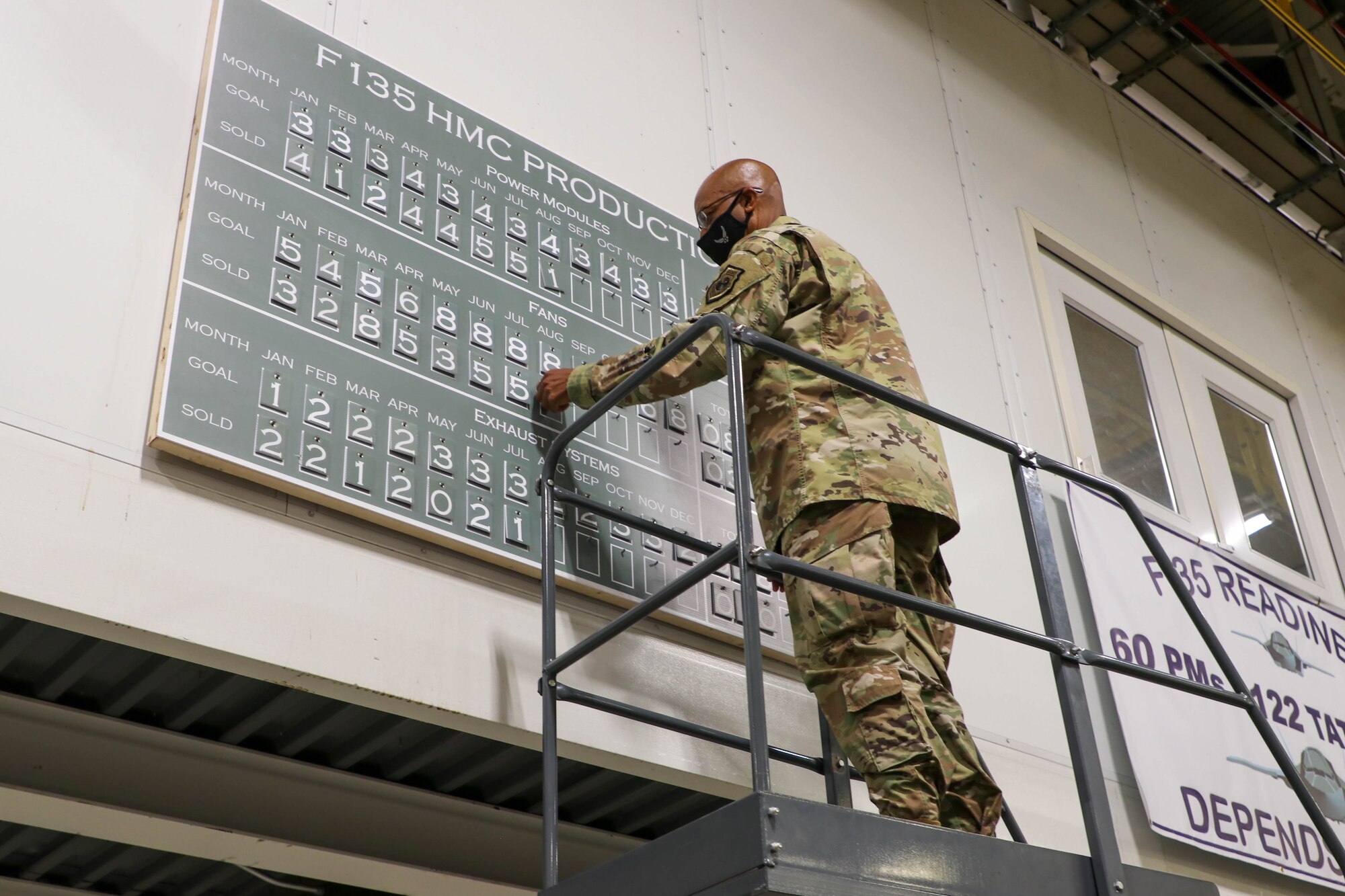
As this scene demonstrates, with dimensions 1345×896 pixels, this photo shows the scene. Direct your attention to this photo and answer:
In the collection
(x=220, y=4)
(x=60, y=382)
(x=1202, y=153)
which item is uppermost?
(x=1202, y=153)

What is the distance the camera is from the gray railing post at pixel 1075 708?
8.04 feet

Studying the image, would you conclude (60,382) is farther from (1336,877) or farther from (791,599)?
(1336,877)

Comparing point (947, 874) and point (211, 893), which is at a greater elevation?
point (211, 893)

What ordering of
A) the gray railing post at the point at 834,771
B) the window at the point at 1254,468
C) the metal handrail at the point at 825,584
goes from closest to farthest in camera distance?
the metal handrail at the point at 825,584 → the gray railing post at the point at 834,771 → the window at the point at 1254,468

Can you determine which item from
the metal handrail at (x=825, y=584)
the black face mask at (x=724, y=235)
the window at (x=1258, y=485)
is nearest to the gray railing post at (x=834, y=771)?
the metal handrail at (x=825, y=584)

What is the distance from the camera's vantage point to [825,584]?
7.98ft

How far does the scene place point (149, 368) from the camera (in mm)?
2648

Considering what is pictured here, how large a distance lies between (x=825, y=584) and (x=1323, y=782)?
11.6 feet

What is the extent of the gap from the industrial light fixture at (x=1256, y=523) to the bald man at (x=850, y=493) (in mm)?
3503

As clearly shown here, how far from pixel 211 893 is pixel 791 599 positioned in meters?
2.05

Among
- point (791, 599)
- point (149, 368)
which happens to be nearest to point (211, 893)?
point (149, 368)

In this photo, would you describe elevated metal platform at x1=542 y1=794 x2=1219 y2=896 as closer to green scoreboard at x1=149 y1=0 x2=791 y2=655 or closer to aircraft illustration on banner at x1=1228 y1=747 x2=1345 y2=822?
green scoreboard at x1=149 y1=0 x2=791 y2=655

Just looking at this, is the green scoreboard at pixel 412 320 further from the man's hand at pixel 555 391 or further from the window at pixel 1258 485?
the window at pixel 1258 485

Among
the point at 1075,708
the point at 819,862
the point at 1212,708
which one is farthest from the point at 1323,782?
the point at 819,862
